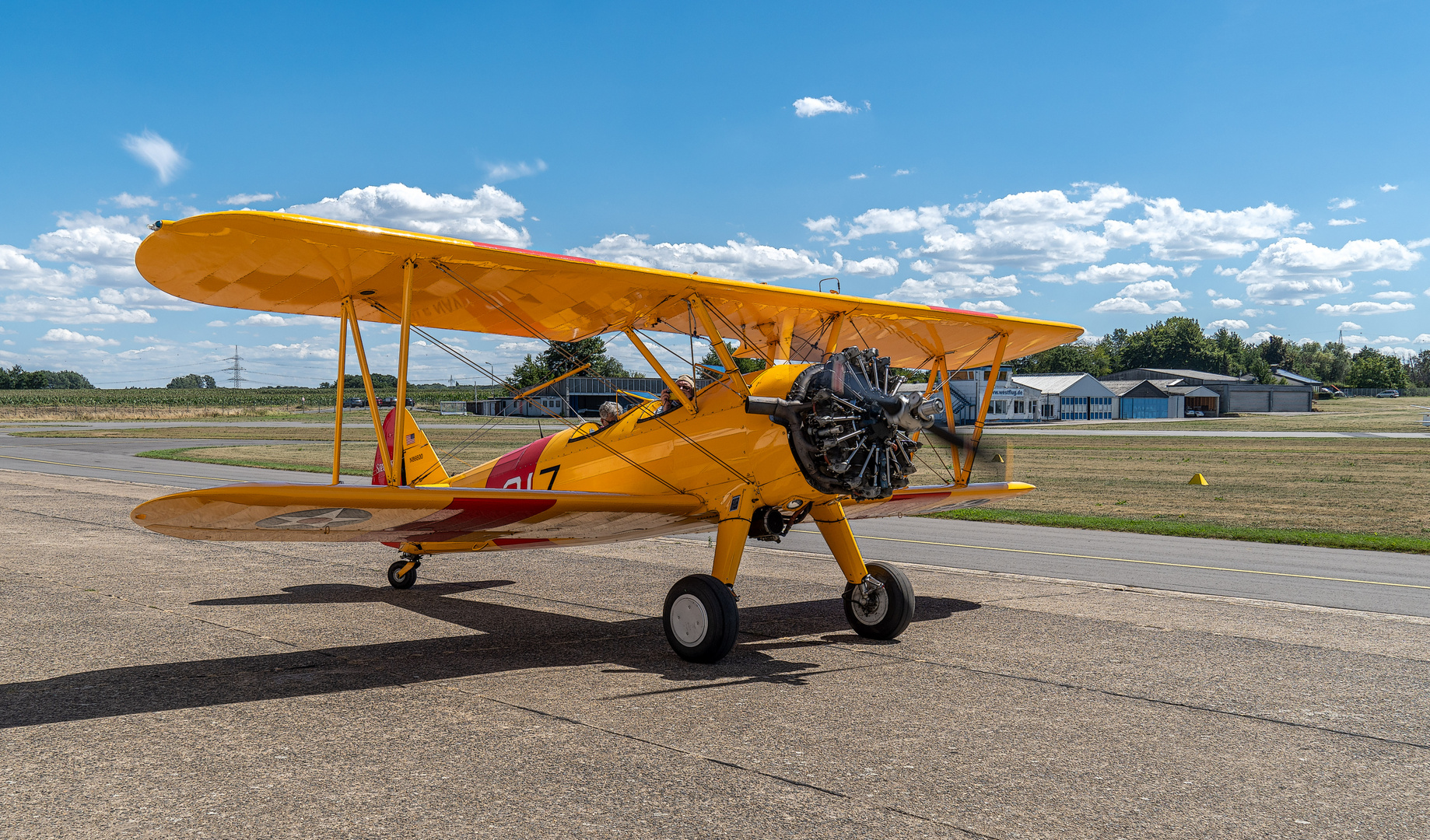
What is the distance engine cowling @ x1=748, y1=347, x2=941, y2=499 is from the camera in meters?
6.82

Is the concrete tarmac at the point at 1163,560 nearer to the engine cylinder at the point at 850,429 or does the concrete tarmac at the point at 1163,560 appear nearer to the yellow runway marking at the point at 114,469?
the engine cylinder at the point at 850,429

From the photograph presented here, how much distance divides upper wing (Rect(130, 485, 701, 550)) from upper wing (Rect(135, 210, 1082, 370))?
5.40 ft

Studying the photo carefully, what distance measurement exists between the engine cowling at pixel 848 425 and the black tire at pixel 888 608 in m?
1.06

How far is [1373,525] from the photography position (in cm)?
1571

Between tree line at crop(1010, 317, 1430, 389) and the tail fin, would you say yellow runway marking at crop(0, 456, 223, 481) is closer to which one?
the tail fin

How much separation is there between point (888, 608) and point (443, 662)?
136 inches

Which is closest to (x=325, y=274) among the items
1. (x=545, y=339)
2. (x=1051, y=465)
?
(x=545, y=339)

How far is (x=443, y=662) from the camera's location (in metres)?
7.02

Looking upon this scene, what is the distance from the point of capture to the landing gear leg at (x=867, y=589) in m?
7.71

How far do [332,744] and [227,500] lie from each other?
65.8 inches

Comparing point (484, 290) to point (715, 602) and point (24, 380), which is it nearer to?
point (715, 602)

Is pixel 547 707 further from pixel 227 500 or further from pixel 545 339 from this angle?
pixel 545 339

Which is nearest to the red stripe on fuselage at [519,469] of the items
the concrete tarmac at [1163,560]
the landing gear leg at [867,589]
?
the landing gear leg at [867,589]

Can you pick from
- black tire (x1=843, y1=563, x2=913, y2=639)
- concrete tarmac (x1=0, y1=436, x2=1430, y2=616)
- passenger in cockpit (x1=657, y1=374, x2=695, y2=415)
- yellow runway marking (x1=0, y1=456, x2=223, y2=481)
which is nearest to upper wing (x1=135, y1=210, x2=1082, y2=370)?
passenger in cockpit (x1=657, y1=374, x2=695, y2=415)
